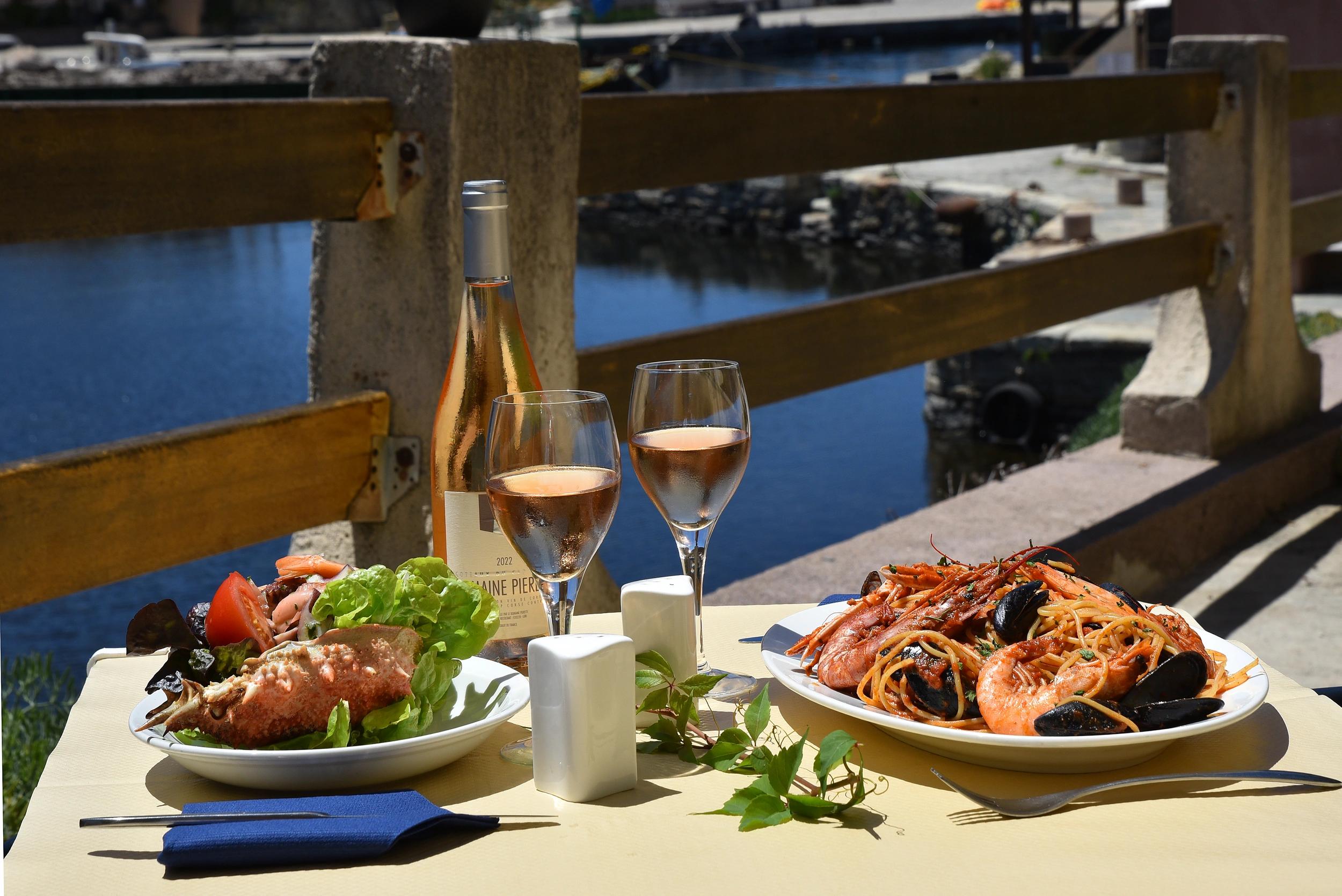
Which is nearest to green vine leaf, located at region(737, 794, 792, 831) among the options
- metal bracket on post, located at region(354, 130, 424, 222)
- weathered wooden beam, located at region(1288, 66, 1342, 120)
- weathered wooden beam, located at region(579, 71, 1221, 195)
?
metal bracket on post, located at region(354, 130, 424, 222)

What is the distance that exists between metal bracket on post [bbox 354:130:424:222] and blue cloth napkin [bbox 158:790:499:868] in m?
1.48

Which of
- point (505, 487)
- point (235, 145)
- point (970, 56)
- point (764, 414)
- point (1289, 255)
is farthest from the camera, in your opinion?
point (970, 56)

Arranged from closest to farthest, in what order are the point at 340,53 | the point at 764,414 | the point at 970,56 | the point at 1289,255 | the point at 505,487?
the point at 505,487 → the point at 340,53 → the point at 1289,255 → the point at 764,414 → the point at 970,56

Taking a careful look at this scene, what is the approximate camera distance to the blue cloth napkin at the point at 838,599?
4.30ft

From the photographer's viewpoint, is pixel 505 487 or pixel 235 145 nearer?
pixel 505 487

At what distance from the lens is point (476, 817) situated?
88cm

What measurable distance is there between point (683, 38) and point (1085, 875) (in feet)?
144

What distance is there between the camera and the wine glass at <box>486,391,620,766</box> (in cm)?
96

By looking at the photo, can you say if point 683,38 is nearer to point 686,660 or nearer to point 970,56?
point 970,56

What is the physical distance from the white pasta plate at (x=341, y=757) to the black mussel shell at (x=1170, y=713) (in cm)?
42

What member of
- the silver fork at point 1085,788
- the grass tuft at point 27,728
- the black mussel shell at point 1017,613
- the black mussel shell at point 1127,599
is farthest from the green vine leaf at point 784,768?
the grass tuft at point 27,728

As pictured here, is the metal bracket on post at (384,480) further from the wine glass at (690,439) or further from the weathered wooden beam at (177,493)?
the wine glass at (690,439)

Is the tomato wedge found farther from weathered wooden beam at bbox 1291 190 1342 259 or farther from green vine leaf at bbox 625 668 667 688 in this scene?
weathered wooden beam at bbox 1291 190 1342 259

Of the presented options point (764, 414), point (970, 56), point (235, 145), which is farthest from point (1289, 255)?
point (970, 56)
